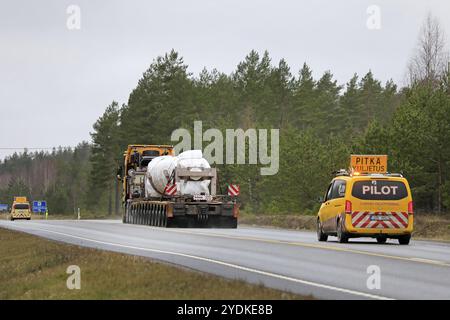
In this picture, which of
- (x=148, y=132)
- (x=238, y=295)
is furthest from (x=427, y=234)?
(x=148, y=132)

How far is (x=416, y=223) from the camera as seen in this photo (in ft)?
133

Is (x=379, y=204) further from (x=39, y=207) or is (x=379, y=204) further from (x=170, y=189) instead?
(x=39, y=207)

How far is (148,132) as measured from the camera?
101562 millimetres

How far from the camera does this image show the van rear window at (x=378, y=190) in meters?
27.7

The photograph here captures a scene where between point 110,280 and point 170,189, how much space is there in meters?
27.4

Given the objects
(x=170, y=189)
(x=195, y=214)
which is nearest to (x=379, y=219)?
(x=195, y=214)

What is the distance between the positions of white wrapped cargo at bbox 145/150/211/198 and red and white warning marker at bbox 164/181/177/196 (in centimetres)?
18

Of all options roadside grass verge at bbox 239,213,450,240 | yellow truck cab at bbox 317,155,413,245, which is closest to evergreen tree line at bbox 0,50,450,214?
roadside grass verge at bbox 239,213,450,240

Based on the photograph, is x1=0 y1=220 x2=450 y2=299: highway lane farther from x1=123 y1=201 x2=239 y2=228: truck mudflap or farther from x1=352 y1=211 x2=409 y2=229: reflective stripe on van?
x1=123 y1=201 x2=239 y2=228: truck mudflap

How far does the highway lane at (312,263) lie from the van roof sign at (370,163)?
5634 mm

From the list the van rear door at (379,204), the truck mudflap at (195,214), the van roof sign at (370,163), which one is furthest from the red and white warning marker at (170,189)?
the van rear door at (379,204)

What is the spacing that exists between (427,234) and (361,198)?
11647 mm
